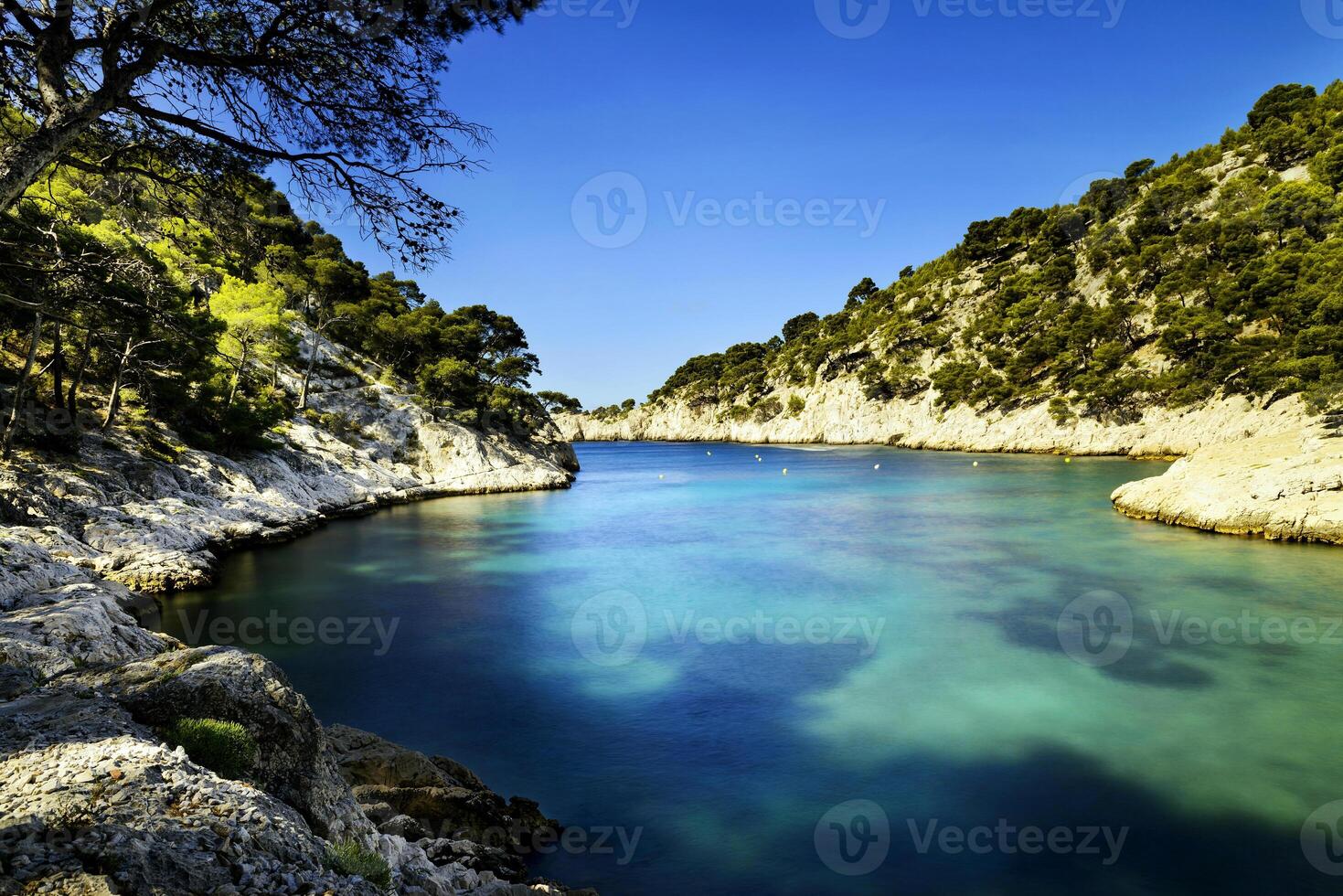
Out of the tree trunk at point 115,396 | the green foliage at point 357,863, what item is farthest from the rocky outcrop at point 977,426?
the tree trunk at point 115,396

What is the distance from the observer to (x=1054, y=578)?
21.0 m

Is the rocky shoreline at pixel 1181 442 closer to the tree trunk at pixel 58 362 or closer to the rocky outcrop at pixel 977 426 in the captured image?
the rocky outcrop at pixel 977 426

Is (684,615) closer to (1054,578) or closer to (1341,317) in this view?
(1054,578)

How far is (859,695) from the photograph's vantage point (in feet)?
42.4

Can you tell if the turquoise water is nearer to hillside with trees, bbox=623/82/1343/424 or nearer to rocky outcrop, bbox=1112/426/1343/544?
rocky outcrop, bbox=1112/426/1343/544

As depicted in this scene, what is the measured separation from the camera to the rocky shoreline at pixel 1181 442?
76.8ft

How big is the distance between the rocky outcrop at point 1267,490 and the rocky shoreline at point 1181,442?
3 cm

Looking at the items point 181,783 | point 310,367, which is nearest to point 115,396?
point 310,367

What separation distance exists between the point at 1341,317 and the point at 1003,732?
138 ft

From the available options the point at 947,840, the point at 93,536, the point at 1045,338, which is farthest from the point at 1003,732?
the point at 1045,338

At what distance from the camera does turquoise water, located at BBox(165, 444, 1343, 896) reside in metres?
8.14

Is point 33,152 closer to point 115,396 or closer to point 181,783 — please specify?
point 181,783

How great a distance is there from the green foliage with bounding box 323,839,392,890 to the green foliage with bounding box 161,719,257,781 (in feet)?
3.09

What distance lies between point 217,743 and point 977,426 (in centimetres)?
8568
